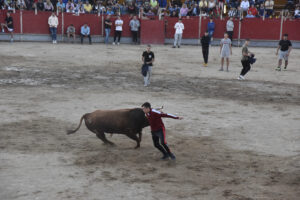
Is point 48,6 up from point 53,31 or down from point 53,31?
up

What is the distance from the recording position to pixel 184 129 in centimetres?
1118

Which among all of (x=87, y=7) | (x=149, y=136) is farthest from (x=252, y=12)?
→ (x=149, y=136)

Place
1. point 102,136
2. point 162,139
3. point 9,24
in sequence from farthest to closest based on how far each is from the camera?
point 9,24 < point 102,136 < point 162,139

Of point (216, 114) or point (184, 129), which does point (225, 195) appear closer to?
point (184, 129)

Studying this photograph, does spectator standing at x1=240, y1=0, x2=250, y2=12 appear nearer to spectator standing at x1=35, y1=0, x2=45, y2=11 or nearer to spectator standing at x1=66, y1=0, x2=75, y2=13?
spectator standing at x1=66, y1=0, x2=75, y2=13

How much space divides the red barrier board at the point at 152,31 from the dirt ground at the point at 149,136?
8.65 metres

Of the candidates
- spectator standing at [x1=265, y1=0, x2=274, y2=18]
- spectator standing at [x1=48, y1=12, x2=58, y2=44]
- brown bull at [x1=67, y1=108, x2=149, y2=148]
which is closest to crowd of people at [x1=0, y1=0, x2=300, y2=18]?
spectator standing at [x1=265, y1=0, x2=274, y2=18]

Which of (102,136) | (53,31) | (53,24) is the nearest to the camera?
(102,136)

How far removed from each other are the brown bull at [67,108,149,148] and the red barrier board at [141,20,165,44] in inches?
813

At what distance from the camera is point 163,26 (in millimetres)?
29734

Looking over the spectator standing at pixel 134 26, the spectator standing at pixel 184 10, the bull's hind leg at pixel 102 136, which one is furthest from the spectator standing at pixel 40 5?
the bull's hind leg at pixel 102 136

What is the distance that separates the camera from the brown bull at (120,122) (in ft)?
30.8

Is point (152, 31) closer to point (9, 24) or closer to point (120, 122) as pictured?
point (9, 24)

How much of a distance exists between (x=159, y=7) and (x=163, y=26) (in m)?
1.82
